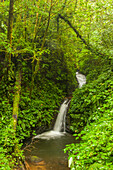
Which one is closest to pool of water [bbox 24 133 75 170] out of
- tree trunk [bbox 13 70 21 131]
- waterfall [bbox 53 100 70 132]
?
waterfall [bbox 53 100 70 132]

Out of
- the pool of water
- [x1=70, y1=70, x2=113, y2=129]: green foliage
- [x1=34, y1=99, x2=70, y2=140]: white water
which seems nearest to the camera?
the pool of water

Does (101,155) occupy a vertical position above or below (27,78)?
below

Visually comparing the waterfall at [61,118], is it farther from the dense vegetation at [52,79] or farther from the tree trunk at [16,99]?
the tree trunk at [16,99]

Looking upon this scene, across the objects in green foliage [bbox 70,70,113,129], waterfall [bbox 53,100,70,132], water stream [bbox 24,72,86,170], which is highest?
green foliage [bbox 70,70,113,129]

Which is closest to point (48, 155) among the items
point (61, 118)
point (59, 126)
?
point (59, 126)

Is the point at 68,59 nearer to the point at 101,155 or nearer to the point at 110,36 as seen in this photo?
the point at 110,36

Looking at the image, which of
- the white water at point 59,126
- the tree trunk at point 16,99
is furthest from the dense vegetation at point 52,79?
the white water at point 59,126

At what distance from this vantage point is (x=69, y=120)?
1116cm

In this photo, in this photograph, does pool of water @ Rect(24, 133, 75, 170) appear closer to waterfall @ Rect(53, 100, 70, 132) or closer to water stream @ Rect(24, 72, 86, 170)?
water stream @ Rect(24, 72, 86, 170)

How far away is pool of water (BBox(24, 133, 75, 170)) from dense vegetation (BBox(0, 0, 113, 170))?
61cm

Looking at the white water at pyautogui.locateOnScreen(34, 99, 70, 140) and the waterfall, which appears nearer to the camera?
the white water at pyautogui.locateOnScreen(34, 99, 70, 140)

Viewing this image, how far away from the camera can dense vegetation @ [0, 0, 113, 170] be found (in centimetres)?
478

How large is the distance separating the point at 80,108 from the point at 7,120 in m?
5.27

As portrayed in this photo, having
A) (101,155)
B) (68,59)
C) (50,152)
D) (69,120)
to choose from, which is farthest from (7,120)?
(68,59)
